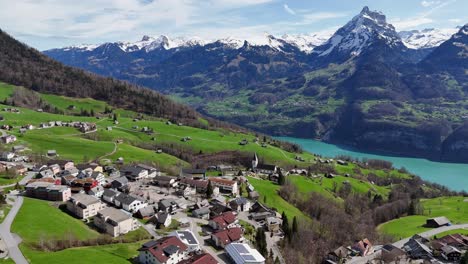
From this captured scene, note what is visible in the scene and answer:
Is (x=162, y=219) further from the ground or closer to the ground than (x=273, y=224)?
further from the ground

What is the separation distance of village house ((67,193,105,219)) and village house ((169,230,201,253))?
47.1ft

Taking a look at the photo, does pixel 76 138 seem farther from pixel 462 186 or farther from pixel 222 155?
pixel 462 186

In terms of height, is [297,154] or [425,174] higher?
[297,154]

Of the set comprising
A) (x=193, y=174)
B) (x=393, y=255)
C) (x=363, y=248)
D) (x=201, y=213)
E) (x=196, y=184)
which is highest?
(x=196, y=184)

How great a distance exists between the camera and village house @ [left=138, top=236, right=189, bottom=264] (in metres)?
51.5

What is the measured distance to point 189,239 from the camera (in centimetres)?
5816

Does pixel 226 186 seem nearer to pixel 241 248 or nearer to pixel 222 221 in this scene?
pixel 222 221

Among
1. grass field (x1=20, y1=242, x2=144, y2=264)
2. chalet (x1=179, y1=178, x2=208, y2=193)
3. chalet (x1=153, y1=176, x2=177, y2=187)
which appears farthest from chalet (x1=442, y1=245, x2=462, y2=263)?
chalet (x1=153, y1=176, x2=177, y2=187)

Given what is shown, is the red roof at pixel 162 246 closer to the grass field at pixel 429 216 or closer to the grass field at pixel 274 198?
the grass field at pixel 274 198

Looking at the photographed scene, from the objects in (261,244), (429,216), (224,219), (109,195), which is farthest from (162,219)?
(429,216)

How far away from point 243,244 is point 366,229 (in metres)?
37.7

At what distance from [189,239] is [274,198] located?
42578mm

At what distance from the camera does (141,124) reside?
173 m

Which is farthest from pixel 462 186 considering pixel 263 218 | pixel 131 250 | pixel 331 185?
pixel 131 250
